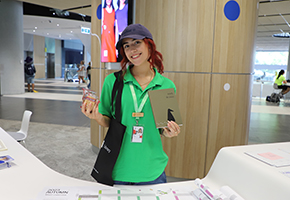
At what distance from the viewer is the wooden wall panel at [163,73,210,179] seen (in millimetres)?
3164

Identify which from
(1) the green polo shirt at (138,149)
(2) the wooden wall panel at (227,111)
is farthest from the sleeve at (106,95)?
(2) the wooden wall panel at (227,111)

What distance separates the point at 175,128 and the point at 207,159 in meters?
2.04

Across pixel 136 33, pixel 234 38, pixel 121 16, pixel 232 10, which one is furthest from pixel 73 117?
pixel 136 33

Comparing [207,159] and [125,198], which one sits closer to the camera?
[125,198]

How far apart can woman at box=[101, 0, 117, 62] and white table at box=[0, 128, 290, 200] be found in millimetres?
2381

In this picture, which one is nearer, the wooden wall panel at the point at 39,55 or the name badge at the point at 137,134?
the name badge at the point at 137,134

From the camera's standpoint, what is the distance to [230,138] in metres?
3.25

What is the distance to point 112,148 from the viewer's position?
4.74 feet

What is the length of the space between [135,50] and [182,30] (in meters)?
1.78

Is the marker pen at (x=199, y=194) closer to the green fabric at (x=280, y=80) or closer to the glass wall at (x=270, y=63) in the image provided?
the green fabric at (x=280, y=80)

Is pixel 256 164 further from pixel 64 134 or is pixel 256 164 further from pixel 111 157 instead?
pixel 64 134

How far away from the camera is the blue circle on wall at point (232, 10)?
3016 mm

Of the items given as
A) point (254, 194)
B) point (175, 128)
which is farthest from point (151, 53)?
point (254, 194)

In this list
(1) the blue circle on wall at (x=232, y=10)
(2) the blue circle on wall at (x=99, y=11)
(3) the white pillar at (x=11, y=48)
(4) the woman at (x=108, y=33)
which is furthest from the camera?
(3) the white pillar at (x=11, y=48)
